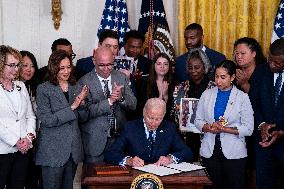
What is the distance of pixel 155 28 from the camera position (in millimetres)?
6141

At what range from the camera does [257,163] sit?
422cm

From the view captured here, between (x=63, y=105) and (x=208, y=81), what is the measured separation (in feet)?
4.81

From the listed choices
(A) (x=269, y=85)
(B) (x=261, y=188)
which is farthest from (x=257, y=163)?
(A) (x=269, y=85)

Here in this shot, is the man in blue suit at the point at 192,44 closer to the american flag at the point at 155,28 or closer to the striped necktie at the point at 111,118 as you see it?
the american flag at the point at 155,28

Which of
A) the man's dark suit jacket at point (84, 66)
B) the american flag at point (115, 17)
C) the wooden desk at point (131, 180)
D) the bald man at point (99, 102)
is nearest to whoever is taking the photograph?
the wooden desk at point (131, 180)

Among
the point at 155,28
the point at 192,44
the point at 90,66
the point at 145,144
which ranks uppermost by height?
the point at 155,28

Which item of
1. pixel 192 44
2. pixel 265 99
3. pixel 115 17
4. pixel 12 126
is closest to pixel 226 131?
pixel 265 99

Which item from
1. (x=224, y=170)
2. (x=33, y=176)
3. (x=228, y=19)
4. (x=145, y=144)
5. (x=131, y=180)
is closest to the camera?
(x=131, y=180)

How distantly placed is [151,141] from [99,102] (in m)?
0.62

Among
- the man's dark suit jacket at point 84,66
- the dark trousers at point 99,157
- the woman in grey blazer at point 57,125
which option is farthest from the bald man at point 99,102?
the man's dark suit jacket at point 84,66

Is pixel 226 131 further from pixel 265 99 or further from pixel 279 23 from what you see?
pixel 279 23

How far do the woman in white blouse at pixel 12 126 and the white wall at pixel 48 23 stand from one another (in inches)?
97.2

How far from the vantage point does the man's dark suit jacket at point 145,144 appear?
3711 millimetres

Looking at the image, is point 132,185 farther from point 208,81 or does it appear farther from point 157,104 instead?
point 208,81
